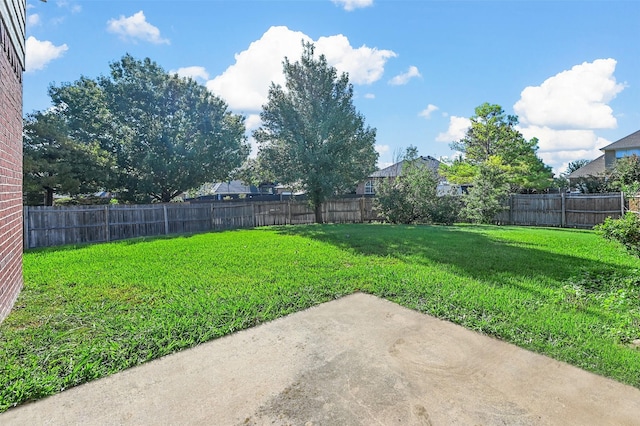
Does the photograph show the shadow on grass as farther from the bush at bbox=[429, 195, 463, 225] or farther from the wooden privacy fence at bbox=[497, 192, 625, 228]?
the wooden privacy fence at bbox=[497, 192, 625, 228]

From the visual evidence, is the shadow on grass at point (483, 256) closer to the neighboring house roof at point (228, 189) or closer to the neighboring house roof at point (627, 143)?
the neighboring house roof at point (228, 189)

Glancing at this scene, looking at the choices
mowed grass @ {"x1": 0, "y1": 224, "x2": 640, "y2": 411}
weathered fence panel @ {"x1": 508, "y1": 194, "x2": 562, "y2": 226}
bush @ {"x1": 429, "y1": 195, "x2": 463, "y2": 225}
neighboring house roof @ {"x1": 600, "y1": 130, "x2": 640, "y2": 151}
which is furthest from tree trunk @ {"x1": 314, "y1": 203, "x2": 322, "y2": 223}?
neighboring house roof @ {"x1": 600, "y1": 130, "x2": 640, "y2": 151}

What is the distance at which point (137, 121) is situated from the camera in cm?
1666

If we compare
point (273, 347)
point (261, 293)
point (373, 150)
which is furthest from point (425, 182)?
point (273, 347)

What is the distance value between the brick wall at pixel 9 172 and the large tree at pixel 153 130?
39.9 ft

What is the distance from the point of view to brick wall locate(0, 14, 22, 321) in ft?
10.9

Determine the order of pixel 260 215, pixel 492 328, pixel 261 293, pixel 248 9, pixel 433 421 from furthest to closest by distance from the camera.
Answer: pixel 260 215, pixel 248 9, pixel 261 293, pixel 492 328, pixel 433 421

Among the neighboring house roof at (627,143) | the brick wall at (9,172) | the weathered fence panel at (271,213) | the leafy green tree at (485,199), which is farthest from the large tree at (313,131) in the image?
the neighboring house roof at (627,143)

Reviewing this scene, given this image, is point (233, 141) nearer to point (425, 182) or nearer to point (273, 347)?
point (425, 182)

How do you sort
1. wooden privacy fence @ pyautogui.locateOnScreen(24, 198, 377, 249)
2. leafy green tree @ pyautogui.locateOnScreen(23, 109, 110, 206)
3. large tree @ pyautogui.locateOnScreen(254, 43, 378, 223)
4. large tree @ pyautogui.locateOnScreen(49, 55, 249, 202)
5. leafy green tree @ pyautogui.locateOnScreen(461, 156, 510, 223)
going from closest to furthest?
wooden privacy fence @ pyautogui.locateOnScreen(24, 198, 377, 249), leafy green tree @ pyautogui.locateOnScreen(23, 109, 110, 206), large tree @ pyautogui.locateOnScreen(254, 43, 378, 223), leafy green tree @ pyautogui.locateOnScreen(461, 156, 510, 223), large tree @ pyautogui.locateOnScreen(49, 55, 249, 202)

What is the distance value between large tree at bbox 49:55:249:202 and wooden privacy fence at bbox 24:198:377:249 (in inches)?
173

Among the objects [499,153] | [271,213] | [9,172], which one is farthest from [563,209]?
[9,172]

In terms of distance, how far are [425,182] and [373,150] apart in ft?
10.4

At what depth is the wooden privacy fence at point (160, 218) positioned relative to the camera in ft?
30.0
